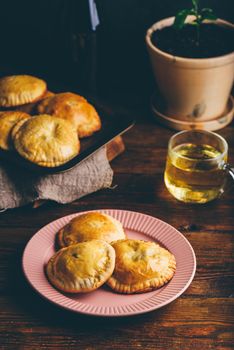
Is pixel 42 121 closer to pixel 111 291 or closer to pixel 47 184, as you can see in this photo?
pixel 47 184

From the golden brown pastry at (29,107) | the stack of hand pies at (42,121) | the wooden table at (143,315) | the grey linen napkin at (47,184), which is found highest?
the stack of hand pies at (42,121)

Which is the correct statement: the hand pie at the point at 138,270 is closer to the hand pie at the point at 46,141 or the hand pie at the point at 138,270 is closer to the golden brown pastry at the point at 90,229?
the golden brown pastry at the point at 90,229

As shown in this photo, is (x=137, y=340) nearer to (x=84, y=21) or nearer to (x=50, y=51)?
(x=84, y=21)

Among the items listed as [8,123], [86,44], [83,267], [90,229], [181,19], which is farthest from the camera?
[86,44]

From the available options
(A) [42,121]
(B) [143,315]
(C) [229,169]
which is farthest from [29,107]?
(B) [143,315]

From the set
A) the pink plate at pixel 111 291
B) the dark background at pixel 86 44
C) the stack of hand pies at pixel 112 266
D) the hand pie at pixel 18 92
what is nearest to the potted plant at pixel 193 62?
the dark background at pixel 86 44

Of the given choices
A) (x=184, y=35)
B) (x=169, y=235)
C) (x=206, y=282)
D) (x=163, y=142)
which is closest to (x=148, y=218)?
(x=169, y=235)

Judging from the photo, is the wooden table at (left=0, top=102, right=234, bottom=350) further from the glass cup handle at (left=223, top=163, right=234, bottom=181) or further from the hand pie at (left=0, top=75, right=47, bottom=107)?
the hand pie at (left=0, top=75, right=47, bottom=107)

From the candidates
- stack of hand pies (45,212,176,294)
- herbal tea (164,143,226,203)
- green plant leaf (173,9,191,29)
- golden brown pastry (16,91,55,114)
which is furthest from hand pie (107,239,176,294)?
green plant leaf (173,9,191,29)
